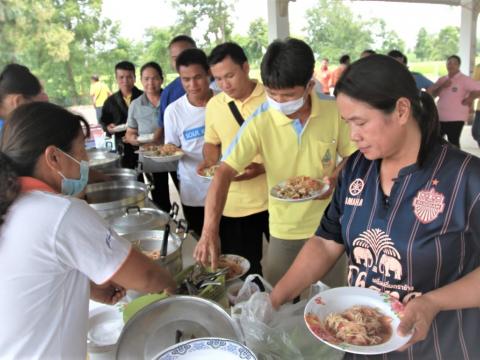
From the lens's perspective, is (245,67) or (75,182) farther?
(245,67)

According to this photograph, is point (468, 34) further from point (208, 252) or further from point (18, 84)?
point (208, 252)

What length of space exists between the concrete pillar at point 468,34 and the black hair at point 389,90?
9.01 metres

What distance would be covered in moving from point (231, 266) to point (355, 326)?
22.8 inches

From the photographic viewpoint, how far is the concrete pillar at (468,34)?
843cm

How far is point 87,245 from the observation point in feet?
2.91

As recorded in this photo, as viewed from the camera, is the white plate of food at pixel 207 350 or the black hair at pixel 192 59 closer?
the white plate of food at pixel 207 350

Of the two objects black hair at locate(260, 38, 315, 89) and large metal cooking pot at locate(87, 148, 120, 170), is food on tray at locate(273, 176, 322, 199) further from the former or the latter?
large metal cooking pot at locate(87, 148, 120, 170)

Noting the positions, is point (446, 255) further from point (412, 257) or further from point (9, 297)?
point (9, 297)

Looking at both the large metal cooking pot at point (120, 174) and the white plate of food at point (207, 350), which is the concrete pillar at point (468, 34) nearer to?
the large metal cooking pot at point (120, 174)

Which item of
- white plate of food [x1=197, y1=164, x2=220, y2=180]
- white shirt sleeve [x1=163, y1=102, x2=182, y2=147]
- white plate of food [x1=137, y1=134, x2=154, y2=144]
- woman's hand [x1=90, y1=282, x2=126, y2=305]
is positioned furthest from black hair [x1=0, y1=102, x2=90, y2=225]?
white plate of food [x1=137, y1=134, x2=154, y2=144]

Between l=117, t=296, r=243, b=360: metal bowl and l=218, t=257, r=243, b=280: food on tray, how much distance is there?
37cm

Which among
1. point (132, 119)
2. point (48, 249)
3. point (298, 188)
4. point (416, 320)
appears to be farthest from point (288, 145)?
point (132, 119)

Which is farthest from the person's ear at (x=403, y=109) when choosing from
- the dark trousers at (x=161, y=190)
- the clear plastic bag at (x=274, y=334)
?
the dark trousers at (x=161, y=190)

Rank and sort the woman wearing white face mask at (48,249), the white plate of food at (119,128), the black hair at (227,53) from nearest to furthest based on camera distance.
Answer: the woman wearing white face mask at (48,249) → the black hair at (227,53) → the white plate of food at (119,128)
